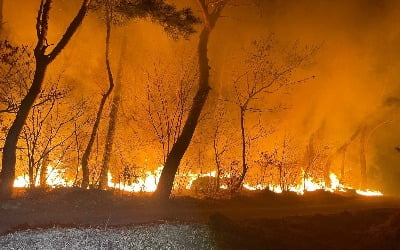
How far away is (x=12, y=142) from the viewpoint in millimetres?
16672

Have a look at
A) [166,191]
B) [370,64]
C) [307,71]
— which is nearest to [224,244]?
[166,191]

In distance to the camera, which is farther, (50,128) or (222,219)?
(50,128)

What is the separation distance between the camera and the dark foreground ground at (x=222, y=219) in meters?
13.3

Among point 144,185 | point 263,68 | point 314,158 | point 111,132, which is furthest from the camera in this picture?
point 314,158

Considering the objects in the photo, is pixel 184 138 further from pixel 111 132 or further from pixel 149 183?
pixel 111 132

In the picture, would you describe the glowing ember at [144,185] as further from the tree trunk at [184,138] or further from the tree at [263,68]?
the tree at [263,68]

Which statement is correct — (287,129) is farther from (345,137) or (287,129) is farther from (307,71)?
(345,137)

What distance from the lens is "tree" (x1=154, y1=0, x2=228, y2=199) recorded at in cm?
1881

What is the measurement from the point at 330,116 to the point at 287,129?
18.2 ft

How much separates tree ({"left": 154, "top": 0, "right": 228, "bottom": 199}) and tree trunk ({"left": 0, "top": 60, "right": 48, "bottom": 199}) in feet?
17.3

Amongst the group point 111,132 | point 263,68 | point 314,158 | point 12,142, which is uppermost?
point 263,68

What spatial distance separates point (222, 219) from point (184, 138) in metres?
6.05

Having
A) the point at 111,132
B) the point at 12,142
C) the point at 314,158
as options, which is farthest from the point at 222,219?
the point at 314,158

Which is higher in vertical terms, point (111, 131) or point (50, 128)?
point (111, 131)
